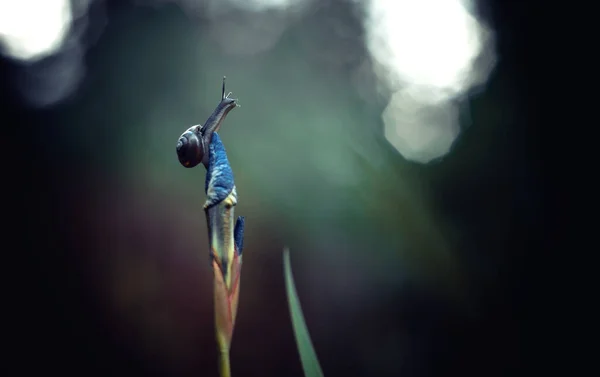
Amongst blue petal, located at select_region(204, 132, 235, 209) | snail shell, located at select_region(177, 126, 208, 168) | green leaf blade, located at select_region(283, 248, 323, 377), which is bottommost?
green leaf blade, located at select_region(283, 248, 323, 377)

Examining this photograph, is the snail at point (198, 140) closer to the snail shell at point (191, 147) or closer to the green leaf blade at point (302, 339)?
the snail shell at point (191, 147)

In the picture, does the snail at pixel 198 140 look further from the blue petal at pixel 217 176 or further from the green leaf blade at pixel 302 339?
the green leaf blade at pixel 302 339

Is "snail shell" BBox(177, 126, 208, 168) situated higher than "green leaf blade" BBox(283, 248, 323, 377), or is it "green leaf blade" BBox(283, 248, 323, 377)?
"snail shell" BBox(177, 126, 208, 168)

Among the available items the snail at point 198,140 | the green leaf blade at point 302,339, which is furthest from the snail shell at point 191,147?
the green leaf blade at point 302,339

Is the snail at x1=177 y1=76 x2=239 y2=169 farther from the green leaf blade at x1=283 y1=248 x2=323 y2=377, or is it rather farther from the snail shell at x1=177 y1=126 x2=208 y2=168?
the green leaf blade at x1=283 y1=248 x2=323 y2=377

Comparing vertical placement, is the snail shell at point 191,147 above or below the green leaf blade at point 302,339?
above

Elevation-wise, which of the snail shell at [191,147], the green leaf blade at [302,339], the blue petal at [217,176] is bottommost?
the green leaf blade at [302,339]

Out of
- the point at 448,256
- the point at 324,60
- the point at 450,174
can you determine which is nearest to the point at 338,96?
the point at 324,60

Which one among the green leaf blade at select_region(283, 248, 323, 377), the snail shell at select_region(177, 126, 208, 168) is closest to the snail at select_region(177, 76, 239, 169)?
the snail shell at select_region(177, 126, 208, 168)
